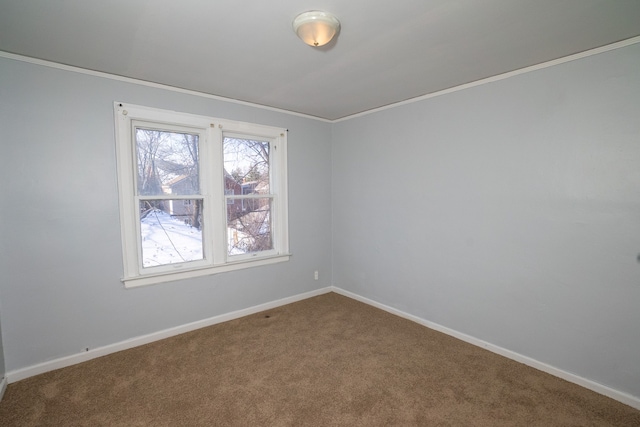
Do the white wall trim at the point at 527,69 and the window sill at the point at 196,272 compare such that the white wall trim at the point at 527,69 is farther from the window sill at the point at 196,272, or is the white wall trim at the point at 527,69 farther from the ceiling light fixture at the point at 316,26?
the window sill at the point at 196,272

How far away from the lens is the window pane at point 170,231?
283 cm

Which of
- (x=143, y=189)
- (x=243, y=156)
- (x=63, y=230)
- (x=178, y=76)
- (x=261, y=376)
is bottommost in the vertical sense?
(x=261, y=376)

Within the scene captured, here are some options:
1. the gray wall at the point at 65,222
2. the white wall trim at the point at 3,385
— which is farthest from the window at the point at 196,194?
the white wall trim at the point at 3,385

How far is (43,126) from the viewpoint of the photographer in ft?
7.44

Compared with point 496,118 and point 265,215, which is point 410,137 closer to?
point 496,118

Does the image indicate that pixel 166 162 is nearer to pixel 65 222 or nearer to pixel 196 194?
pixel 196 194

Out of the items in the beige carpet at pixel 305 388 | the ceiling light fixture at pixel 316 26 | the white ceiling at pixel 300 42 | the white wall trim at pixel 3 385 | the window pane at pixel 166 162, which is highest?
the white ceiling at pixel 300 42

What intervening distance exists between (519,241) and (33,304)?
3984 mm

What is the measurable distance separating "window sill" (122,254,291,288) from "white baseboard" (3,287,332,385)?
0.50 m

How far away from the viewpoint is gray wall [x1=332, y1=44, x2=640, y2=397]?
2012 millimetres

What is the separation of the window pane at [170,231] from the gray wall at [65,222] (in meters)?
0.25

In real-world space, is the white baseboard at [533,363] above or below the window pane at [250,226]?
below

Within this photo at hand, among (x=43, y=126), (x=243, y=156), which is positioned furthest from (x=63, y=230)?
(x=243, y=156)

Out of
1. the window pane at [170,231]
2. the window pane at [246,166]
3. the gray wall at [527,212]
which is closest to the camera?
the gray wall at [527,212]
